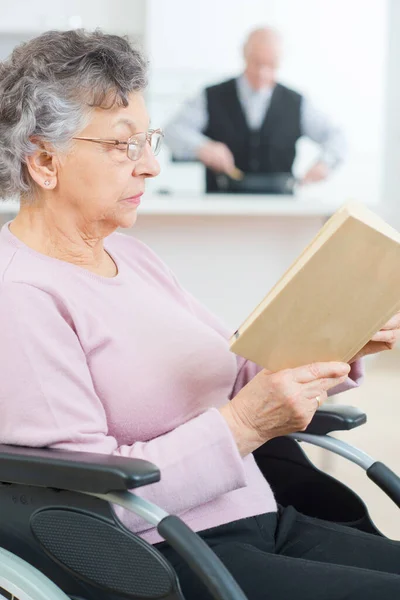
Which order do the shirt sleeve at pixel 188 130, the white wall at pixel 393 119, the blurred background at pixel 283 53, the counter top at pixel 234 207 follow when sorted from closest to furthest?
the counter top at pixel 234 207
the shirt sleeve at pixel 188 130
the blurred background at pixel 283 53
the white wall at pixel 393 119

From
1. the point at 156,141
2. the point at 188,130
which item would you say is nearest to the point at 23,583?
the point at 156,141

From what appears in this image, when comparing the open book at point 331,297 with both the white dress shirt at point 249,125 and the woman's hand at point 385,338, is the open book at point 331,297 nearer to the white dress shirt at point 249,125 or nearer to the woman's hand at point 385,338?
the woman's hand at point 385,338

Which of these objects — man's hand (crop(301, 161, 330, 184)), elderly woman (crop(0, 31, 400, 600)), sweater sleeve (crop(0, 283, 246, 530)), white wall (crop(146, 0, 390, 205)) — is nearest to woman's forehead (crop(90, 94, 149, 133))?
elderly woman (crop(0, 31, 400, 600))

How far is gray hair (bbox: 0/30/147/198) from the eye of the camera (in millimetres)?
1259

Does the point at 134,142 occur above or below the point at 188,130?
above

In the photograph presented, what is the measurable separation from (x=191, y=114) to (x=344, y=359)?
452 centimetres

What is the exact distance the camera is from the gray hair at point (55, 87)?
4.13 ft

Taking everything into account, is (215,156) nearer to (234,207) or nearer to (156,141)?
(234,207)

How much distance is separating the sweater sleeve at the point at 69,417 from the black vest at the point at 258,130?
14.4 ft

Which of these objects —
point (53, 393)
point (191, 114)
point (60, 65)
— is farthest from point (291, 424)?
point (191, 114)

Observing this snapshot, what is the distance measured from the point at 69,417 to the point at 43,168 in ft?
1.22

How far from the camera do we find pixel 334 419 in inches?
57.1

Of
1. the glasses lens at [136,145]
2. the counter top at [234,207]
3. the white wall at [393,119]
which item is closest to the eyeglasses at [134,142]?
the glasses lens at [136,145]

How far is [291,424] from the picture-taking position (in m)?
1.22
